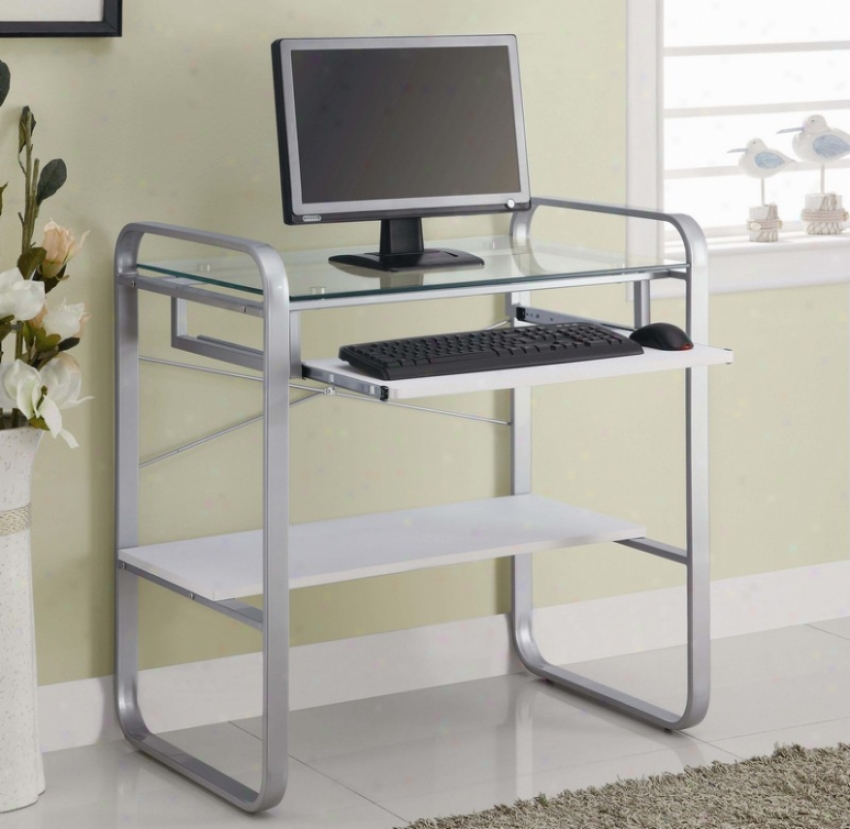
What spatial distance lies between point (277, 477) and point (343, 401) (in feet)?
1.90

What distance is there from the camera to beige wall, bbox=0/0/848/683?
100 inches

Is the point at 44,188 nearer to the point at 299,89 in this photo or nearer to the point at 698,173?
the point at 299,89

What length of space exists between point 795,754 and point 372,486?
0.89 meters

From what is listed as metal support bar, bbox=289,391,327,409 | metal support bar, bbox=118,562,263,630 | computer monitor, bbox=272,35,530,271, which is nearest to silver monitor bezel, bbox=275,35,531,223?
computer monitor, bbox=272,35,530,271

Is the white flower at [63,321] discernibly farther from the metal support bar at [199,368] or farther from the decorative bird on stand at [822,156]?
the decorative bird on stand at [822,156]

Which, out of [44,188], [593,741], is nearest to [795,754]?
[593,741]

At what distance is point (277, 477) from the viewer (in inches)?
88.0

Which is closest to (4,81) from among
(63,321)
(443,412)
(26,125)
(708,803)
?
(26,125)

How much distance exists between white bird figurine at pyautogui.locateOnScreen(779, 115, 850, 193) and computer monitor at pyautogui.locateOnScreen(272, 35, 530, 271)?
88 cm

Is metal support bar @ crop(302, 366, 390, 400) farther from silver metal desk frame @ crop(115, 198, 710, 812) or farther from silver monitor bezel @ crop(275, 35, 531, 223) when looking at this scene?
silver monitor bezel @ crop(275, 35, 531, 223)

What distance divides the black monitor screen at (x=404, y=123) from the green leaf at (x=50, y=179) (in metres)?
0.37

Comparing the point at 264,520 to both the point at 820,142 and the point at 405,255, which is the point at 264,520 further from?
the point at 820,142

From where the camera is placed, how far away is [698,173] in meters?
3.18

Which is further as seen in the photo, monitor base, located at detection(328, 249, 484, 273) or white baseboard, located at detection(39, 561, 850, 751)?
white baseboard, located at detection(39, 561, 850, 751)
